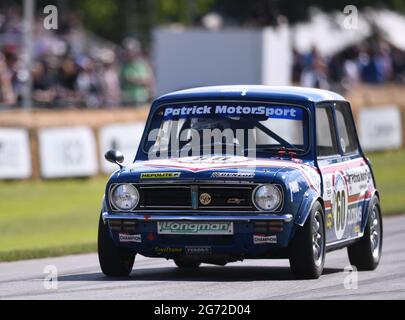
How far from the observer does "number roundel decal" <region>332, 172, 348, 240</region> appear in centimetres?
1051

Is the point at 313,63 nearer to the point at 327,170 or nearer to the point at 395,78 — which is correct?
the point at 395,78

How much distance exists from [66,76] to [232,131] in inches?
556

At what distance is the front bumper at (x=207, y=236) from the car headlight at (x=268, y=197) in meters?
0.09

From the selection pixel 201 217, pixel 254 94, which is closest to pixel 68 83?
pixel 254 94

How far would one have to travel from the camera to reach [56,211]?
2075 cm

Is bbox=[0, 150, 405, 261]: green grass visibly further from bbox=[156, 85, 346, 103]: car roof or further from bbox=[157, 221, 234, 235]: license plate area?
bbox=[157, 221, 234, 235]: license plate area

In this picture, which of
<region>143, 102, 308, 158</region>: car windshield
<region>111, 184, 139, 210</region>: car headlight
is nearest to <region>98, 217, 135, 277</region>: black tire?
<region>111, 184, 139, 210</region>: car headlight

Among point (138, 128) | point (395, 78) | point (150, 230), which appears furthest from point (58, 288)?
point (395, 78)

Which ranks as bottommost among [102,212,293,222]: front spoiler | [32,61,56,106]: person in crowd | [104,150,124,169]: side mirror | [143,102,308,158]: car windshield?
[32,61,56,106]: person in crowd

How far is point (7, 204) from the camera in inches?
839

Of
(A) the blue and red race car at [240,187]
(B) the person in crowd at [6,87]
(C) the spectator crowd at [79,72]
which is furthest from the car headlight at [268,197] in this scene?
(B) the person in crowd at [6,87]

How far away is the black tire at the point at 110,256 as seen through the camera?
10.0 meters

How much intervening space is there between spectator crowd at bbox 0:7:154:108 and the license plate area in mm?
13552

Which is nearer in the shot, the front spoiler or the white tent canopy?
the front spoiler
